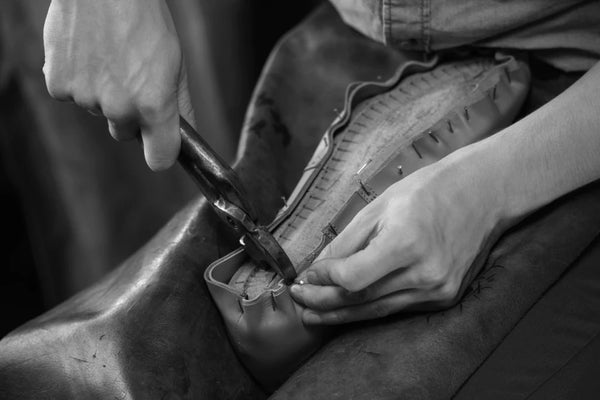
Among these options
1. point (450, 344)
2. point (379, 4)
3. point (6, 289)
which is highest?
point (379, 4)

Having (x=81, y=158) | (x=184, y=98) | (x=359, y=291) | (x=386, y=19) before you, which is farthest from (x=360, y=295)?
(x=81, y=158)

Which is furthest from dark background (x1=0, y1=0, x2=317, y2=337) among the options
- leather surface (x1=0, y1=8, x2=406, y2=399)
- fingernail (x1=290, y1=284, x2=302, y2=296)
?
fingernail (x1=290, y1=284, x2=302, y2=296)

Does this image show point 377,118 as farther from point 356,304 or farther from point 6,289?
point 6,289

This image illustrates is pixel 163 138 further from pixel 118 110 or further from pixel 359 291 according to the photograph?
pixel 359 291

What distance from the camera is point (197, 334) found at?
0.64m

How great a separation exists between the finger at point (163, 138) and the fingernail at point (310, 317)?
0.55 ft

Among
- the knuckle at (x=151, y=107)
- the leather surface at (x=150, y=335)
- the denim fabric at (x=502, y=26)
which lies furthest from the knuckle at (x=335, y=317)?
the denim fabric at (x=502, y=26)

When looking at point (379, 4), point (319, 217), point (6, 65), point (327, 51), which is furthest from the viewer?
point (6, 65)

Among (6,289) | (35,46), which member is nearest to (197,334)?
(35,46)

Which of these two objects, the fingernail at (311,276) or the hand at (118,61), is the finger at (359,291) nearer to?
the fingernail at (311,276)

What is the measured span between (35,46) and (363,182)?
2.48 feet

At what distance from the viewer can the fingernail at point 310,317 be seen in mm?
609

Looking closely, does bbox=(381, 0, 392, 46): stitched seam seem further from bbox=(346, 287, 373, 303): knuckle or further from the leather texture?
bbox=(346, 287, 373, 303): knuckle

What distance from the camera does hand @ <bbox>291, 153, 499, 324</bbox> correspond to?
56 centimetres
